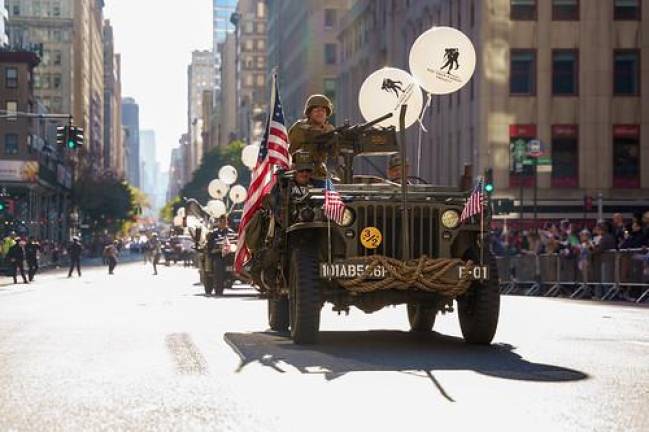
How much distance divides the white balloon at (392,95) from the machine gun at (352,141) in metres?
1.07

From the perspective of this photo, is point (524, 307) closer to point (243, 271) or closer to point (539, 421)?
point (243, 271)

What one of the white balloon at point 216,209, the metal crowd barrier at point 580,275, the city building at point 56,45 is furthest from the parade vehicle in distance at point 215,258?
the city building at point 56,45

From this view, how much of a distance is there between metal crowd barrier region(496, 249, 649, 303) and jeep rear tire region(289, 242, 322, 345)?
546 inches

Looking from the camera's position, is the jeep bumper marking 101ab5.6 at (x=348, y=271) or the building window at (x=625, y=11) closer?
the jeep bumper marking 101ab5.6 at (x=348, y=271)

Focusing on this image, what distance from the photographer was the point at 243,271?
14547 millimetres

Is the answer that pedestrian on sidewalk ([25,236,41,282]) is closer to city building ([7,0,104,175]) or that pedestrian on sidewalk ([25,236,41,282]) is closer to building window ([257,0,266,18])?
city building ([7,0,104,175])

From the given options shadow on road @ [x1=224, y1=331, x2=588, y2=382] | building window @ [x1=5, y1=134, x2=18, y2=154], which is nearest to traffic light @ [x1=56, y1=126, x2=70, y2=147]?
shadow on road @ [x1=224, y1=331, x2=588, y2=382]

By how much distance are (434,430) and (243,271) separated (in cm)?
807

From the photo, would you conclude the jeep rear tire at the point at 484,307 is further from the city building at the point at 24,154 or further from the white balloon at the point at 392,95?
the city building at the point at 24,154

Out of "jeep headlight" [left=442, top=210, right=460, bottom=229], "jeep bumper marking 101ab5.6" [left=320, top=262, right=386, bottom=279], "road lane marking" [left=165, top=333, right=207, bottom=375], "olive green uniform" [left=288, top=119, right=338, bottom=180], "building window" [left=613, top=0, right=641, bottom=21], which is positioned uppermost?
"building window" [left=613, top=0, right=641, bottom=21]

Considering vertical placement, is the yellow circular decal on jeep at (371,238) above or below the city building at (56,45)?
below

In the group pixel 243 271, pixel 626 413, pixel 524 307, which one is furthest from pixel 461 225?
pixel 524 307

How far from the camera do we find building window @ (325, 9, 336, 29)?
116 metres

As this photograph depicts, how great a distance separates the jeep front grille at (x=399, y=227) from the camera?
1164 cm
